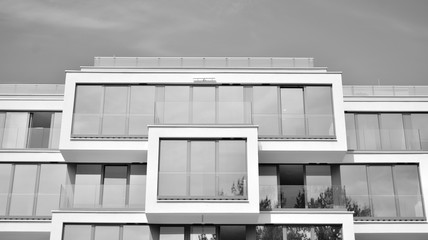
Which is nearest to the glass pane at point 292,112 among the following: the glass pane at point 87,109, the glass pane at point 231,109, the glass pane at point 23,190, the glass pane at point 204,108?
the glass pane at point 231,109

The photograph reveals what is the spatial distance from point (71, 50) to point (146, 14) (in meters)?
8.61

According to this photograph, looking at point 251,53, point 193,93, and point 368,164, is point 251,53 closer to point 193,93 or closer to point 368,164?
point 193,93

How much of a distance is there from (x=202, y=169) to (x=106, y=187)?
16.6 feet

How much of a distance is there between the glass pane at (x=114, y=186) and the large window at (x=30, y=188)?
212 cm

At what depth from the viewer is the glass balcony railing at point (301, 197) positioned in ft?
78.3

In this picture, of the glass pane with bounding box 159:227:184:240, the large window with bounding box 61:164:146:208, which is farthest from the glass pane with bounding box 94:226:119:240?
the glass pane with bounding box 159:227:184:240

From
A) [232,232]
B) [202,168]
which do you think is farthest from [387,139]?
[202,168]

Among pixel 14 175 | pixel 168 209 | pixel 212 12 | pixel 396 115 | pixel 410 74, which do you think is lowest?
pixel 168 209

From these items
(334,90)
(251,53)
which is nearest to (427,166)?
(334,90)

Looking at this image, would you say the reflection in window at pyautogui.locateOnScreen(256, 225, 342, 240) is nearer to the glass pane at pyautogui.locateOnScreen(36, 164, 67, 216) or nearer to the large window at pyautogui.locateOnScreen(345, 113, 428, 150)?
the large window at pyautogui.locateOnScreen(345, 113, 428, 150)

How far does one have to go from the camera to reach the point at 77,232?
923 inches

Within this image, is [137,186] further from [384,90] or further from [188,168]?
[384,90]

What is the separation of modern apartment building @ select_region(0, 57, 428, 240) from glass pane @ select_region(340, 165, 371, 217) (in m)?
0.06

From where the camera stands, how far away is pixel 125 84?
2575 centimetres
